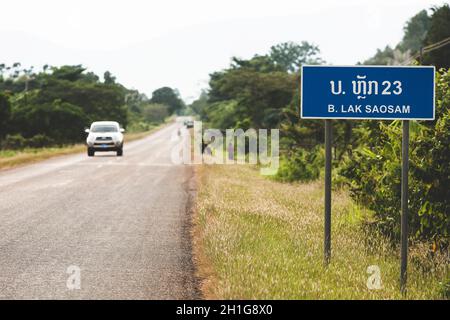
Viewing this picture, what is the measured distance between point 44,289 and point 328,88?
389cm

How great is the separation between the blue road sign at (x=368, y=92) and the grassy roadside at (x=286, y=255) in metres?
1.88

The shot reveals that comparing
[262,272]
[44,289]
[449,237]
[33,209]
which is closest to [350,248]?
[449,237]

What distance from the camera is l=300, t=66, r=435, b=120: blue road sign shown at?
Result: 6426mm

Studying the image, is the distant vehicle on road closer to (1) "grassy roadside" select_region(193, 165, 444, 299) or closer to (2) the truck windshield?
(2) the truck windshield

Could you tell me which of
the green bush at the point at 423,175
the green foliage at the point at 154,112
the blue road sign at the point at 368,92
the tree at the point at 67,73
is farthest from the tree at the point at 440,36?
the green foliage at the point at 154,112

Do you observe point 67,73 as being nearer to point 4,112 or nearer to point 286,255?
point 4,112

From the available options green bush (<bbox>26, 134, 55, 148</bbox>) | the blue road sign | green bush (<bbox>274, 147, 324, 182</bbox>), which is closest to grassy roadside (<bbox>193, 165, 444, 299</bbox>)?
the blue road sign

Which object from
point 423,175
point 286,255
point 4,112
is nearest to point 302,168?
point 423,175

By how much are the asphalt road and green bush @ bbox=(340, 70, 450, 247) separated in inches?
125

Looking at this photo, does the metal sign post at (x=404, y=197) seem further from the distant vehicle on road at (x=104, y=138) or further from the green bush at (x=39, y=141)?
the green bush at (x=39, y=141)

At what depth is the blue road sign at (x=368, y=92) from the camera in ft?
21.1

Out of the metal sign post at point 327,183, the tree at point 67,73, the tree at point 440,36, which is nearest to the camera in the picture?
the metal sign post at point 327,183

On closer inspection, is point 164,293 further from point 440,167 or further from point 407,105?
point 440,167

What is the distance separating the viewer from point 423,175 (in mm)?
7680
